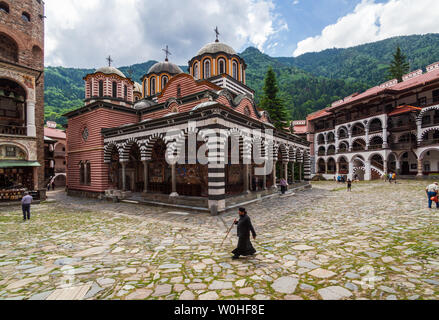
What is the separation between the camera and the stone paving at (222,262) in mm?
3459

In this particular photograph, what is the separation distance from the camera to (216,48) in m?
21.5

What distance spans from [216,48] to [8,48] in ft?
59.5

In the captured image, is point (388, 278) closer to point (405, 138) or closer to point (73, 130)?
point (73, 130)

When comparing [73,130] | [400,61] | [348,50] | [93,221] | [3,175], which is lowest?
[93,221]

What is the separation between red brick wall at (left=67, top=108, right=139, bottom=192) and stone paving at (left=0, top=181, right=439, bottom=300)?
9.61 m

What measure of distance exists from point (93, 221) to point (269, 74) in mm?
29565

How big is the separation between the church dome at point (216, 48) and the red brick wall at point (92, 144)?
10.0m

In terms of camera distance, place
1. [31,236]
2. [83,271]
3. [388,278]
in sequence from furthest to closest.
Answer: [31,236], [83,271], [388,278]

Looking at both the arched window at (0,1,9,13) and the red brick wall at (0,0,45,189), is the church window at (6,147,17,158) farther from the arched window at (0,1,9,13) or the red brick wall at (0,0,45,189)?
the arched window at (0,1,9,13)

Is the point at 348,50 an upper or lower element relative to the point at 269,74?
upper

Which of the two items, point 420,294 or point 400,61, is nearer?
point 420,294

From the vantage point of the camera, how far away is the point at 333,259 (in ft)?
15.1

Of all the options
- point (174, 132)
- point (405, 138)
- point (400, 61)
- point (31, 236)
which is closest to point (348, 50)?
point (400, 61)

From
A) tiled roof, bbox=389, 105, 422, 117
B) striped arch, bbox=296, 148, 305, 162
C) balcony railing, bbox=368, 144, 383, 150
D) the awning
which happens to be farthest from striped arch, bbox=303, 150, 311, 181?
the awning
